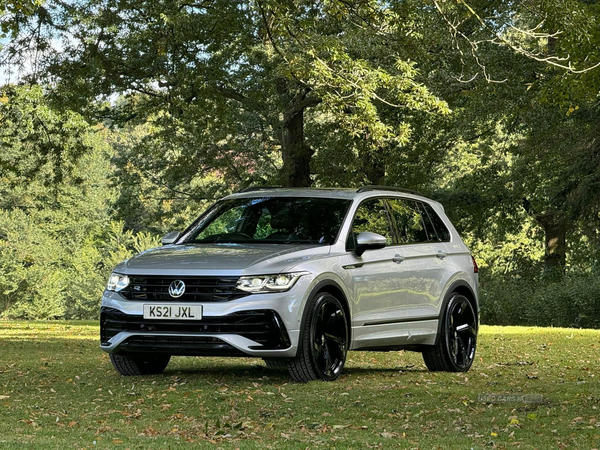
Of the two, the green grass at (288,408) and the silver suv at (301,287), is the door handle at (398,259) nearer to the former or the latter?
the silver suv at (301,287)

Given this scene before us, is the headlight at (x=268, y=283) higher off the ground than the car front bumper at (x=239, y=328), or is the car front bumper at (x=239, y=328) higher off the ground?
the headlight at (x=268, y=283)

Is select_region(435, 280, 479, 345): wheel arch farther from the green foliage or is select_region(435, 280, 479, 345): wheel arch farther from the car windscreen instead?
the green foliage

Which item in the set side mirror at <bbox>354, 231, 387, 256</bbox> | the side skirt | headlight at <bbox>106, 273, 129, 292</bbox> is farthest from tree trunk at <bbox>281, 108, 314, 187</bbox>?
headlight at <bbox>106, 273, 129, 292</bbox>

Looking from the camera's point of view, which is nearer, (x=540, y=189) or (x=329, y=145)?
(x=329, y=145)

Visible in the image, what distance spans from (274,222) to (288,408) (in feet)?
9.24

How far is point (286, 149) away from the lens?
30531 mm

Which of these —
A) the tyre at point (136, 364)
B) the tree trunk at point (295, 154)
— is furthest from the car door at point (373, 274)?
the tree trunk at point (295, 154)

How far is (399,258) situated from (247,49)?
55.1 ft

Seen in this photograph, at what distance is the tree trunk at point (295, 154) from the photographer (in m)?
30.3

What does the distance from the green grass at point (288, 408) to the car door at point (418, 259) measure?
725mm

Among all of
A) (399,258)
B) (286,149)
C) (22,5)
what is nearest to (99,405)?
(399,258)

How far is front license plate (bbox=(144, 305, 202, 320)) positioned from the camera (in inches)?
342

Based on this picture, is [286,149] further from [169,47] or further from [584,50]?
[584,50]

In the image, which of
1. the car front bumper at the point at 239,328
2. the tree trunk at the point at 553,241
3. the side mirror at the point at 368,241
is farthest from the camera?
the tree trunk at the point at 553,241
